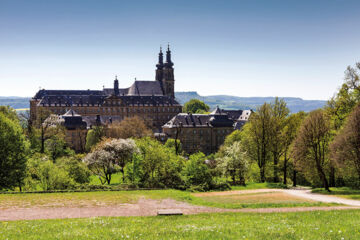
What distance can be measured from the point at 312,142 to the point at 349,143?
4.80 m

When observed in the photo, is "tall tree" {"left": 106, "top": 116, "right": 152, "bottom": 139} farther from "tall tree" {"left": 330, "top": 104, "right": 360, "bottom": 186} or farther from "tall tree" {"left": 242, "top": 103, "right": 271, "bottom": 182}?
"tall tree" {"left": 330, "top": 104, "right": 360, "bottom": 186}

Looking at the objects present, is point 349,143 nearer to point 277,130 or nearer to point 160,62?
point 277,130

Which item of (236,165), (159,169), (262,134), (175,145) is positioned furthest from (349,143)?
(175,145)

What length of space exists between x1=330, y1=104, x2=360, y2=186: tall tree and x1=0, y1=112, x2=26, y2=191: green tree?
3440 centimetres

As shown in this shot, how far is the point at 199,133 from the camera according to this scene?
106750 mm

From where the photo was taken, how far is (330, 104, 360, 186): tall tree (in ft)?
112

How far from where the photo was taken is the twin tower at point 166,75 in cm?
16100

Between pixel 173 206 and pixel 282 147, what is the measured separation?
28988 millimetres

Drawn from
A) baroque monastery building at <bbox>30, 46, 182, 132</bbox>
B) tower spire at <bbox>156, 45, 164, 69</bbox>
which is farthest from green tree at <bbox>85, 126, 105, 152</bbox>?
tower spire at <bbox>156, 45, 164, 69</bbox>

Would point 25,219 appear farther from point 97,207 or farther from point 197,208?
point 197,208

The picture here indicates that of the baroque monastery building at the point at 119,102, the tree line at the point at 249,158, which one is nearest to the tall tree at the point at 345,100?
the tree line at the point at 249,158

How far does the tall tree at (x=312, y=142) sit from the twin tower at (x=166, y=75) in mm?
124098

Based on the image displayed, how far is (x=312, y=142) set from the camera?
128 ft

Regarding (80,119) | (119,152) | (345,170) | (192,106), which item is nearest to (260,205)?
(345,170)
